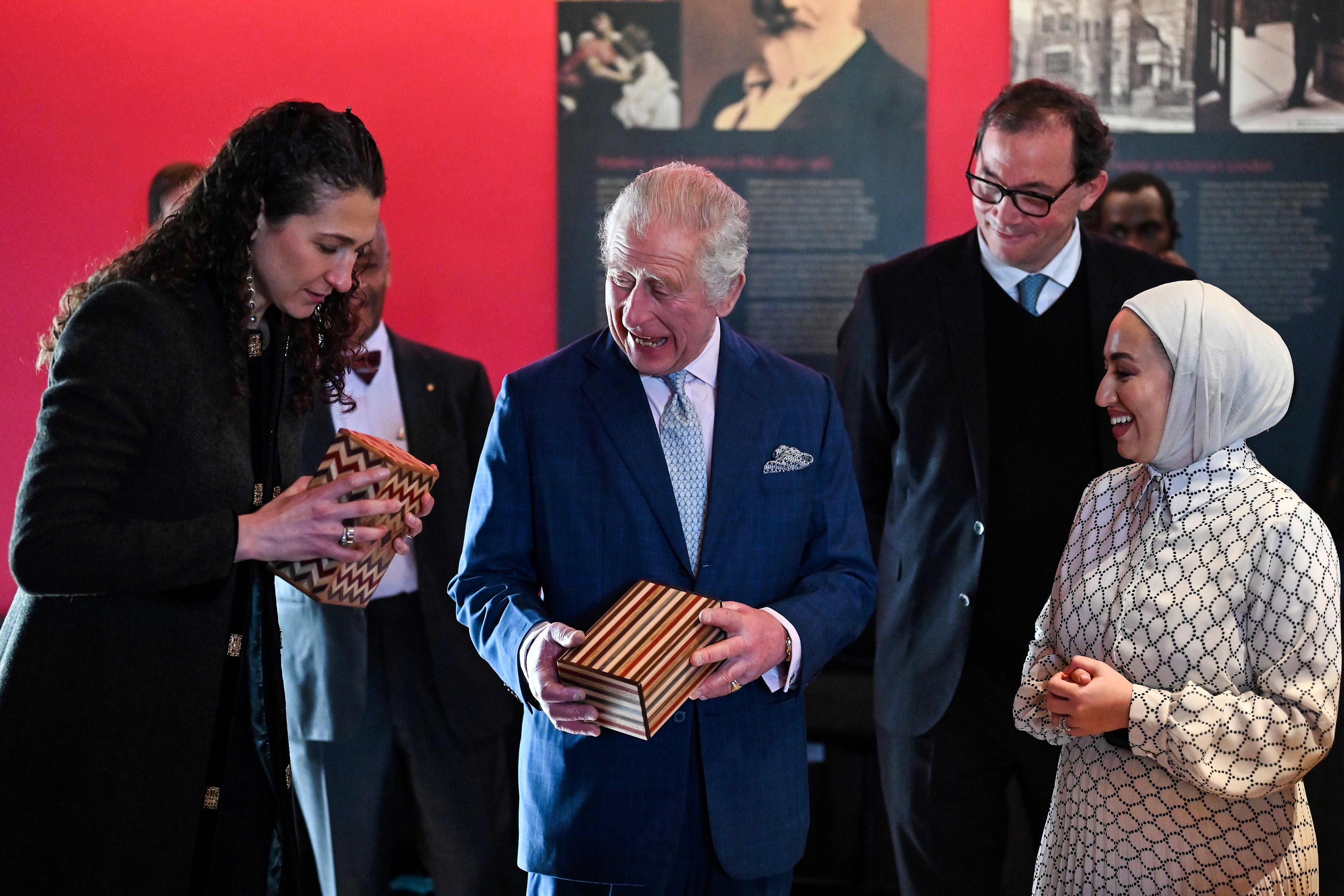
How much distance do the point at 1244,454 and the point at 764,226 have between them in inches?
92.0

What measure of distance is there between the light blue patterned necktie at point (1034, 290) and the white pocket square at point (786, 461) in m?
1.01

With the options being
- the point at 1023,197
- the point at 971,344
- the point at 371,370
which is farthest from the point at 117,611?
the point at 1023,197

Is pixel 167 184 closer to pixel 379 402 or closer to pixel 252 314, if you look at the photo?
pixel 379 402

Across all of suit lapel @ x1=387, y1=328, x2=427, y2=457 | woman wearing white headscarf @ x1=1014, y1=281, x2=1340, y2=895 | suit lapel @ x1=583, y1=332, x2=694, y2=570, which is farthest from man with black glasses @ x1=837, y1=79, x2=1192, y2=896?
suit lapel @ x1=387, y1=328, x2=427, y2=457

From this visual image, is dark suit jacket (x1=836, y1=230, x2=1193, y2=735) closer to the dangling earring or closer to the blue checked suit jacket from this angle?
the blue checked suit jacket

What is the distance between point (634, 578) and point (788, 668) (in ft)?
1.00

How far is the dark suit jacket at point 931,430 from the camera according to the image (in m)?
2.82

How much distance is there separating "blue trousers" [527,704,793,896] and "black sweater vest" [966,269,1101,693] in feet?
3.20

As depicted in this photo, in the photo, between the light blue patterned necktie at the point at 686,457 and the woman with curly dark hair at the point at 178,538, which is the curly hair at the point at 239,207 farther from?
the light blue patterned necktie at the point at 686,457

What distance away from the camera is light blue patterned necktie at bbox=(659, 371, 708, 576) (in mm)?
2137

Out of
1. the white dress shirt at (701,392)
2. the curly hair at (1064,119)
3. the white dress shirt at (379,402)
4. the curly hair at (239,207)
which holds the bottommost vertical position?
the white dress shirt at (379,402)

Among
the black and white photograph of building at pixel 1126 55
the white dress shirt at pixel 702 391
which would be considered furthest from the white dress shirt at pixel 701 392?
the black and white photograph of building at pixel 1126 55

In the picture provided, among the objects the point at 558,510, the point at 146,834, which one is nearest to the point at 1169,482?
the point at 558,510

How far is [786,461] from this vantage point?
7.15 feet
